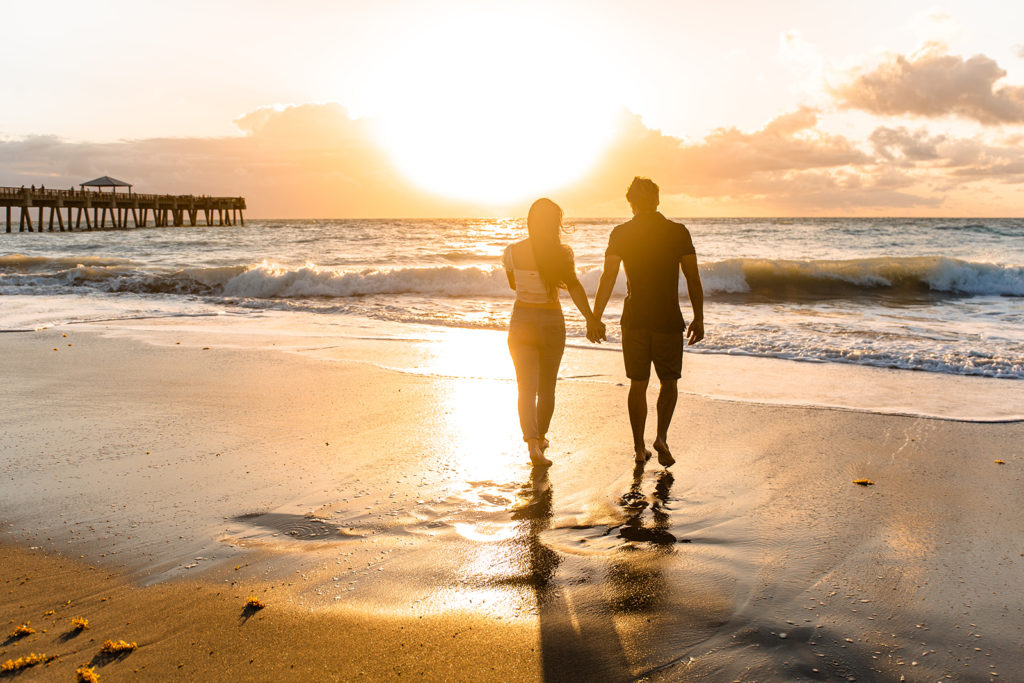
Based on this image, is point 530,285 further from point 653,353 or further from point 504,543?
point 504,543

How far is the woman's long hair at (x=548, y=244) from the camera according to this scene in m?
4.45

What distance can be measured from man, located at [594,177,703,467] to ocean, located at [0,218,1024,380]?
182 inches

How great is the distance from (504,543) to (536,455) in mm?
1189

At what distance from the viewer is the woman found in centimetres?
450

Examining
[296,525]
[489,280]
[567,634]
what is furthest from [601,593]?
[489,280]

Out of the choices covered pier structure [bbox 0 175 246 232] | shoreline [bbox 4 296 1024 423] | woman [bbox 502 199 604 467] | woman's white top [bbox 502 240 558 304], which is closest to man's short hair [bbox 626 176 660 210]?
woman [bbox 502 199 604 467]

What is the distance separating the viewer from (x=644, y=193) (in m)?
4.64

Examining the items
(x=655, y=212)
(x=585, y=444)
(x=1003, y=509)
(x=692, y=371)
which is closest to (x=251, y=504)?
(x=585, y=444)

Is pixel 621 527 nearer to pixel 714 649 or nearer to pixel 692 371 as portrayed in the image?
pixel 714 649

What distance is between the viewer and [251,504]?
383cm

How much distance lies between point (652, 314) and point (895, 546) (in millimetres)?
1937

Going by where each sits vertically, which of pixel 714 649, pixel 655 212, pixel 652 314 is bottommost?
pixel 714 649

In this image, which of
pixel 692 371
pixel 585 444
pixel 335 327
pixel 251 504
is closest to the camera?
pixel 251 504

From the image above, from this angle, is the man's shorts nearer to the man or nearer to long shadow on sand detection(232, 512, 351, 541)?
the man
